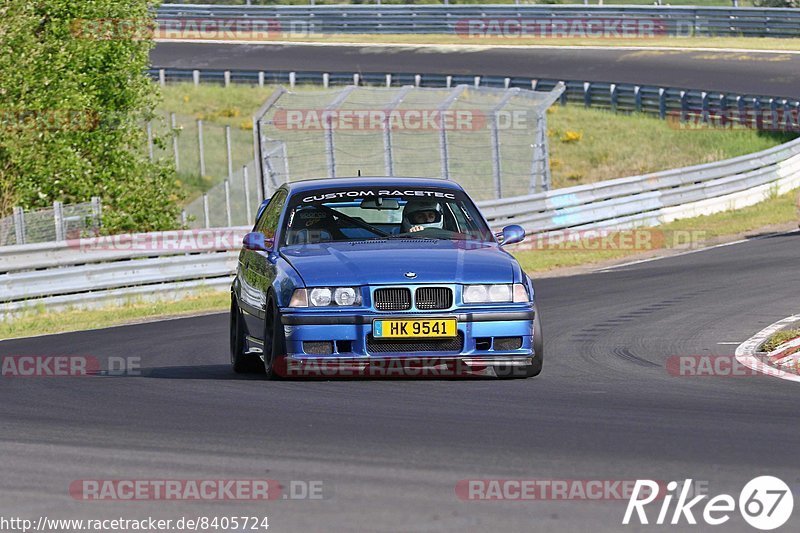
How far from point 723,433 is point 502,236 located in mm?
3916

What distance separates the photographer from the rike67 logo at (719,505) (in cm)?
584

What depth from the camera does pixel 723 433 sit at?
7793 millimetres

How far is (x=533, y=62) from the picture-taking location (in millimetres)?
50250

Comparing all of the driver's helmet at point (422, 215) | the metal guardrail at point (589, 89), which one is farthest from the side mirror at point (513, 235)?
the metal guardrail at point (589, 89)

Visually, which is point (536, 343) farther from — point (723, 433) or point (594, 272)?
point (594, 272)

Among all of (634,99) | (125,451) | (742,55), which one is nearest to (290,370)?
(125,451)

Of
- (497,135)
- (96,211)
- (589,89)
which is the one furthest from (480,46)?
(96,211)

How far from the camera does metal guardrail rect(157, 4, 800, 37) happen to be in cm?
5053

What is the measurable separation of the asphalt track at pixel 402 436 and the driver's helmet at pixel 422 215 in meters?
1.42

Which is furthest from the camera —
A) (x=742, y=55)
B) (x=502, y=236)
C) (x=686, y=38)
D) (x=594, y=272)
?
(x=686, y=38)

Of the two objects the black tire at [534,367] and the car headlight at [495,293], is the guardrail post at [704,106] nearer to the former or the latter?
the black tire at [534,367]

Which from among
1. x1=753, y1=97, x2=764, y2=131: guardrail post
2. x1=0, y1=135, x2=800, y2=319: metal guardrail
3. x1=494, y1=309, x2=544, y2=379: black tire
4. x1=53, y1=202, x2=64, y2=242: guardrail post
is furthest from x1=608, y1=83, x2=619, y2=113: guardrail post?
x1=494, y1=309, x2=544, y2=379: black tire

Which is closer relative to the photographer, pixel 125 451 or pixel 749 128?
pixel 125 451

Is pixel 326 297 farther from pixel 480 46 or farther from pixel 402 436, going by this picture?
pixel 480 46
